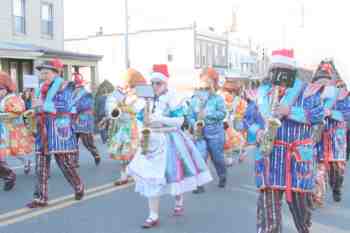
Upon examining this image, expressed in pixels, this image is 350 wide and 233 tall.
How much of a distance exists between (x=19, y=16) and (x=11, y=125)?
16.4 metres

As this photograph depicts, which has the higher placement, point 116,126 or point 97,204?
point 116,126

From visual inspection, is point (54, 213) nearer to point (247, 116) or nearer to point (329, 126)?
point (247, 116)

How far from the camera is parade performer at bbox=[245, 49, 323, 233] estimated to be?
4.61 meters

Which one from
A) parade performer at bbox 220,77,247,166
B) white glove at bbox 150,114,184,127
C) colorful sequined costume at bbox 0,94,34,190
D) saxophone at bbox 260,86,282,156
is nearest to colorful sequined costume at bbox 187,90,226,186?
parade performer at bbox 220,77,247,166

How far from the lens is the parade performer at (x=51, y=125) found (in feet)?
23.4

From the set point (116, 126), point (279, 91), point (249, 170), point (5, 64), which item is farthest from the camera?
point (5, 64)

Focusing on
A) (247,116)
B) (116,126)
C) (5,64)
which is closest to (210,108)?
(116,126)

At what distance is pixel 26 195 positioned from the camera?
8250 millimetres

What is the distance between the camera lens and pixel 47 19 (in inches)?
1065

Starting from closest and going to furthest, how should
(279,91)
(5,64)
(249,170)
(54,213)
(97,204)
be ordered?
(279,91) < (54,213) < (97,204) < (249,170) < (5,64)

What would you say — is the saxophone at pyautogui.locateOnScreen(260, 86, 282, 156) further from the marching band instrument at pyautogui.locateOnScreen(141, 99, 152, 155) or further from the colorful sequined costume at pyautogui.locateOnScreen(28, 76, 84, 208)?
the colorful sequined costume at pyautogui.locateOnScreen(28, 76, 84, 208)

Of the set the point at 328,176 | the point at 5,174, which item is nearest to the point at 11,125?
the point at 5,174

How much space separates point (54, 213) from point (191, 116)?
9.46 feet

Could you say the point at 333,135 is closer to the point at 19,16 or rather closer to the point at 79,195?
the point at 79,195
